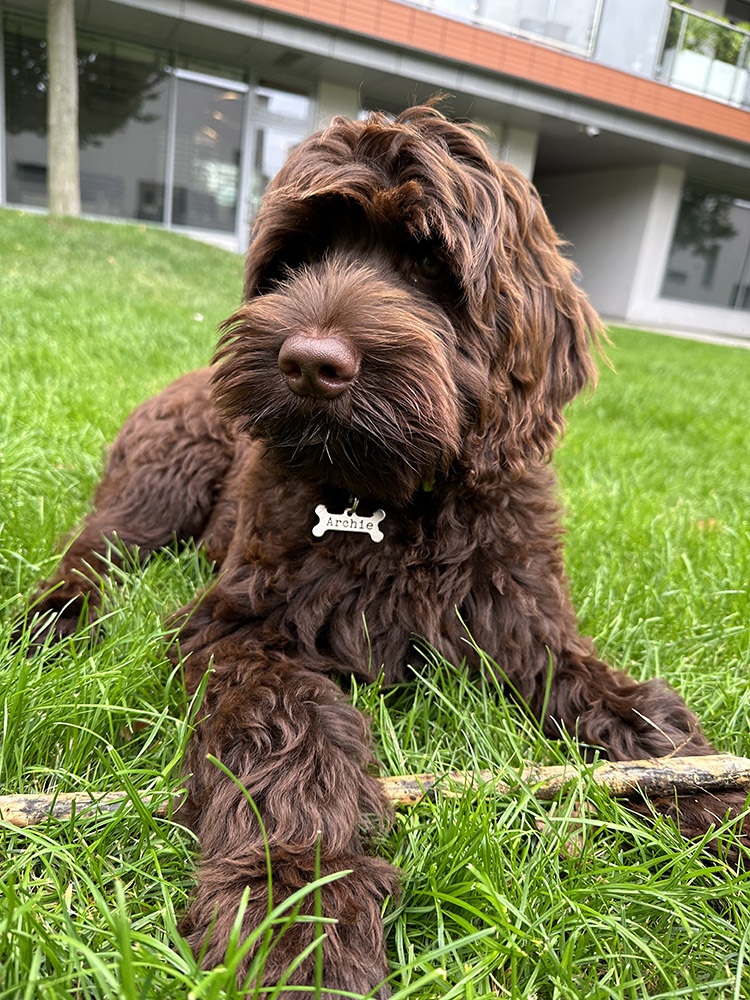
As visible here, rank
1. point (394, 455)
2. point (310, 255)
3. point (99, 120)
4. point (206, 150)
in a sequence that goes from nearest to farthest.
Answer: point (394, 455) → point (310, 255) → point (99, 120) → point (206, 150)

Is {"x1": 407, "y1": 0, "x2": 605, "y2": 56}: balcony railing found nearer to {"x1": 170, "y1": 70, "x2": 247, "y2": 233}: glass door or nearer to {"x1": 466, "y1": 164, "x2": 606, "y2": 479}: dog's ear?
{"x1": 170, "y1": 70, "x2": 247, "y2": 233}: glass door

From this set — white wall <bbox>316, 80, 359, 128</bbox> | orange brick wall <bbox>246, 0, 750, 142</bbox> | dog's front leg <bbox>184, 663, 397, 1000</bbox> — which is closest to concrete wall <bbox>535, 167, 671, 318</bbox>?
orange brick wall <bbox>246, 0, 750, 142</bbox>

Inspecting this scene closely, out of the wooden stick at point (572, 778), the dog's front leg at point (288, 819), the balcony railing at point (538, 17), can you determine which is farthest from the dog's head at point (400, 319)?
the balcony railing at point (538, 17)

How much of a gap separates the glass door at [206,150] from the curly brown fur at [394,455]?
15.0 meters

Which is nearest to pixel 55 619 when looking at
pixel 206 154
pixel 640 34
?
pixel 206 154

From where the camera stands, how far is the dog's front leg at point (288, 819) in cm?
122

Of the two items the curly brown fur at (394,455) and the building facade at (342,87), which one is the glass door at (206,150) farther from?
the curly brown fur at (394,455)

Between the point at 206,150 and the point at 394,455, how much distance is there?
1598 cm

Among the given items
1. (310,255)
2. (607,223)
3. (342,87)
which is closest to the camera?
(310,255)

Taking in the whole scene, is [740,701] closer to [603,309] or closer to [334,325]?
Result: [334,325]

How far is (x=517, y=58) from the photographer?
635 inches

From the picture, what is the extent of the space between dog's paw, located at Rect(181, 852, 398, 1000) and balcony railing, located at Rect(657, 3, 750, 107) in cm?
2147

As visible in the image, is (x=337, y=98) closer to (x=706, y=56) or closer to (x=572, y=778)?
(x=706, y=56)

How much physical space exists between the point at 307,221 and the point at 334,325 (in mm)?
493
